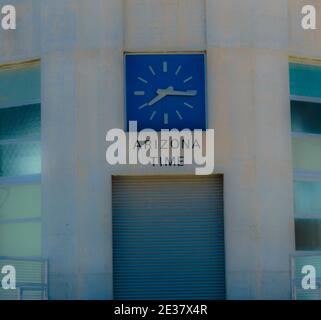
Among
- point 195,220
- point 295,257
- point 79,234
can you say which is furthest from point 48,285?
point 295,257

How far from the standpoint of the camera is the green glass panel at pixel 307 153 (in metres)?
22.0

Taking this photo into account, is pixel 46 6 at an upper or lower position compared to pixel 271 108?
upper

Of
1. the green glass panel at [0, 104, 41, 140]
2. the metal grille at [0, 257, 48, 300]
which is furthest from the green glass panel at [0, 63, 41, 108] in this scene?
the metal grille at [0, 257, 48, 300]

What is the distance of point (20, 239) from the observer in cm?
2189

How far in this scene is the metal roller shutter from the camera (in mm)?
21078

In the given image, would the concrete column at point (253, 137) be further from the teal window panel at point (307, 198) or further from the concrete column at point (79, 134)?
the concrete column at point (79, 134)

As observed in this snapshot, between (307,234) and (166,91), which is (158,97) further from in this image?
(307,234)

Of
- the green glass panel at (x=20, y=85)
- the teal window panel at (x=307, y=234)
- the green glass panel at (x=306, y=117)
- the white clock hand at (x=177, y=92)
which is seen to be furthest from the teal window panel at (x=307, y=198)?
the green glass panel at (x=20, y=85)

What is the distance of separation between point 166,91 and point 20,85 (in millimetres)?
2760

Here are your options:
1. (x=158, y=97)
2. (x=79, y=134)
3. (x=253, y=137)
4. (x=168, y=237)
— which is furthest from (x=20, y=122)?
(x=253, y=137)

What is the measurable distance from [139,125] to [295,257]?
339 centimetres

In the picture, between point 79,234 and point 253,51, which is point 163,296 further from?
point 253,51

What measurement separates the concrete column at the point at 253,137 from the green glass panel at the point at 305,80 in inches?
15.9
